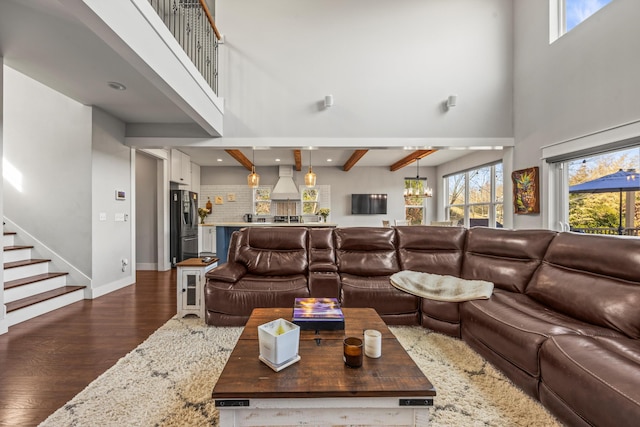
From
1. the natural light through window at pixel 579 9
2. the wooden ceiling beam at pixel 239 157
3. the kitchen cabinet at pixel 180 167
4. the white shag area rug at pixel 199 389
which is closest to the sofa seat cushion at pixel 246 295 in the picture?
the white shag area rug at pixel 199 389

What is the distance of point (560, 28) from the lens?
3.65 meters

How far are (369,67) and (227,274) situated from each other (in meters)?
3.83

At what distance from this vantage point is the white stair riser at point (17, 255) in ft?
11.3

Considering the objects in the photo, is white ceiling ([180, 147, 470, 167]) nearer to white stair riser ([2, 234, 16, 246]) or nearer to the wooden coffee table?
white stair riser ([2, 234, 16, 246])

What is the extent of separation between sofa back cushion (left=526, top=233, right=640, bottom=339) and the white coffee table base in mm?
1484

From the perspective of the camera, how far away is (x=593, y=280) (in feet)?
6.21

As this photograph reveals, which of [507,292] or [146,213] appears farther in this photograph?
[146,213]

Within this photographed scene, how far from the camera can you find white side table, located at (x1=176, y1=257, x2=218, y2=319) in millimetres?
2900

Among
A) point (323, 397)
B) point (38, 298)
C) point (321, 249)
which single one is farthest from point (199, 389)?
point (38, 298)

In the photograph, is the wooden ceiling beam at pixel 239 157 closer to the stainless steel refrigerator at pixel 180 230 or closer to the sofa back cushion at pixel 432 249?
the stainless steel refrigerator at pixel 180 230

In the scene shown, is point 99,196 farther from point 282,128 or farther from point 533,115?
point 533,115

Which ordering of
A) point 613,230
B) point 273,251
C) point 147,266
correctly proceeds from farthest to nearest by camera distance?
1. point 147,266
2. point 273,251
3. point 613,230

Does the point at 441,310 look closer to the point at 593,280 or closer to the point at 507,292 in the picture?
the point at 507,292

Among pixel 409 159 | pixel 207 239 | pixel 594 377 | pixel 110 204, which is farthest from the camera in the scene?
pixel 409 159
